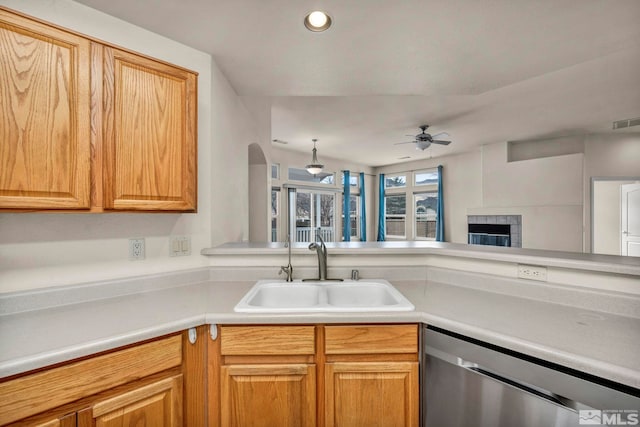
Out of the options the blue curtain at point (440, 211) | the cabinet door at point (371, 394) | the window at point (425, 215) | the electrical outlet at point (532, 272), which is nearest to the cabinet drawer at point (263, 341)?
the cabinet door at point (371, 394)

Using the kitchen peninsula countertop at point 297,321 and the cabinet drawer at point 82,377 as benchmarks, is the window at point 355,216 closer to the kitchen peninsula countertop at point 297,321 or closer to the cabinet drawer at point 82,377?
the kitchen peninsula countertop at point 297,321

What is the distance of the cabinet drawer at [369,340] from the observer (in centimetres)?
122

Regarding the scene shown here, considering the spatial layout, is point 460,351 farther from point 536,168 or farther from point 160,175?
point 536,168

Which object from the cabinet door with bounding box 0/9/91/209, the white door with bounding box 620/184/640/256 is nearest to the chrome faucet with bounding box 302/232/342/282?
the cabinet door with bounding box 0/9/91/209

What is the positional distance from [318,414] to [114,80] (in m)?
1.66

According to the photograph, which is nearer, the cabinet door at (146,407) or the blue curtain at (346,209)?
the cabinet door at (146,407)

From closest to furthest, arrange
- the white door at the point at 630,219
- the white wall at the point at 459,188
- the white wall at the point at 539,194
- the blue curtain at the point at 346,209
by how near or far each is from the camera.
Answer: the white door at the point at 630,219
the white wall at the point at 539,194
the white wall at the point at 459,188
the blue curtain at the point at 346,209

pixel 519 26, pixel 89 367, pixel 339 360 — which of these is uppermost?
pixel 519 26

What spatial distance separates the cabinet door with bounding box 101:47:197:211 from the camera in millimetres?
1266

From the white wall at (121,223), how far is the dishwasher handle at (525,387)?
4.92ft

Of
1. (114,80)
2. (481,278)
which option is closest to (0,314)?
(114,80)

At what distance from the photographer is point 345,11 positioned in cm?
147

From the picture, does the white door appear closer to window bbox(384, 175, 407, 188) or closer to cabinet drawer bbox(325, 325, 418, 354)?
window bbox(384, 175, 407, 188)

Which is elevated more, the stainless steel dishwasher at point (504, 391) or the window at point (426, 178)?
the window at point (426, 178)
